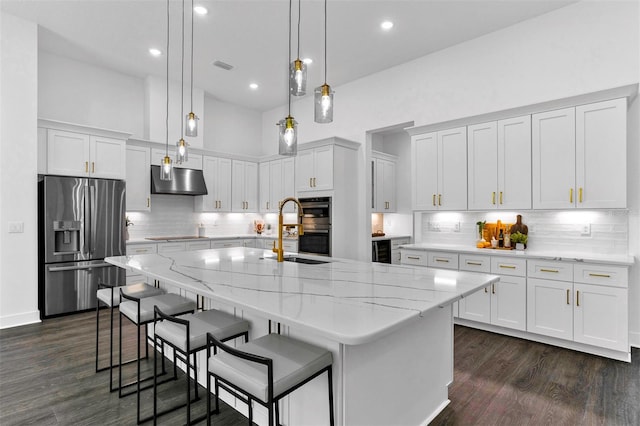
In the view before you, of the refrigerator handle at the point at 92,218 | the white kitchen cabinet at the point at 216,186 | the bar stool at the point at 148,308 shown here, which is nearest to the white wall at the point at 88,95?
the white kitchen cabinet at the point at 216,186

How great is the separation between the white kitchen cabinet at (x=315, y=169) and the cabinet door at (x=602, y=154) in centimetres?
305

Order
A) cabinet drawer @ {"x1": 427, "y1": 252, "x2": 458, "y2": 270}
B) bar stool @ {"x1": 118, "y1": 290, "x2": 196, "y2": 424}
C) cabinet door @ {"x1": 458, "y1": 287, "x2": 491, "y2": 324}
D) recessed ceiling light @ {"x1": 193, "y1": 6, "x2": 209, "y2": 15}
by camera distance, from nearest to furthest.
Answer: bar stool @ {"x1": 118, "y1": 290, "x2": 196, "y2": 424}, recessed ceiling light @ {"x1": 193, "y1": 6, "x2": 209, "y2": 15}, cabinet door @ {"x1": 458, "y1": 287, "x2": 491, "y2": 324}, cabinet drawer @ {"x1": 427, "y1": 252, "x2": 458, "y2": 270}

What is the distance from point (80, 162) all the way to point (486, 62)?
540 centimetres

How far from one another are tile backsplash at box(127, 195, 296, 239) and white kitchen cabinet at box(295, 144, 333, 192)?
45.2 inches

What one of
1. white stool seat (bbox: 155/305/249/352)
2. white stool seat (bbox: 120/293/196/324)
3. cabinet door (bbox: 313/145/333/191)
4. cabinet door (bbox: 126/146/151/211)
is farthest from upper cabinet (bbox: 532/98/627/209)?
cabinet door (bbox: 126/146/151/211)

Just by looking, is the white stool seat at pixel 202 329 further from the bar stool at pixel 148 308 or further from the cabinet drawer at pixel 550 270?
the cabinet drawer at pixel 550 270

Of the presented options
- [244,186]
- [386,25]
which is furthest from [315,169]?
[386,25]

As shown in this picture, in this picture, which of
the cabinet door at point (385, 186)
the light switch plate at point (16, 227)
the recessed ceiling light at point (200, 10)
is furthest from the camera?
the cabinet door at point (385, 186)

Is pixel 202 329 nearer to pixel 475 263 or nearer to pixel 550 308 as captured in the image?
pixel 475 263

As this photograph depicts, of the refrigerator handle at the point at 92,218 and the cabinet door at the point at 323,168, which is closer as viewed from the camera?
the refrigerator handle at the point at 92,218

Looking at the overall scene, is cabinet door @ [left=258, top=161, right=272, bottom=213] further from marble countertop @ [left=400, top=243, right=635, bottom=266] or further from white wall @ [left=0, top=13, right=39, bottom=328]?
white wall @ [left=0, top=13, right=39, bottom=328]

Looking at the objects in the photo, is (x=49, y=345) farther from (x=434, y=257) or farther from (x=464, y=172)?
(x=464, y=172)

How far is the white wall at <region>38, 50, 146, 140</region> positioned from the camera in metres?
4.89

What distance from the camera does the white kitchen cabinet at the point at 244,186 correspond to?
21.7 ft
